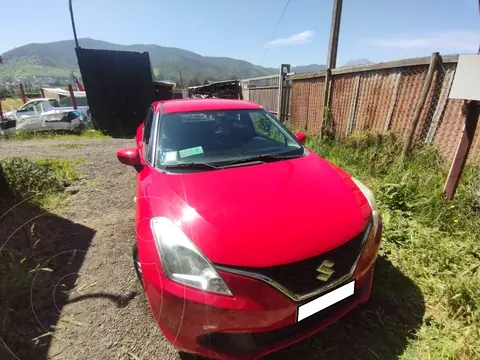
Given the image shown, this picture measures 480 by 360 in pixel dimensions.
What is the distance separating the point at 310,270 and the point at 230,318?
19.7 inches

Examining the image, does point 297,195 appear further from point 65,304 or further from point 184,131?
point 65,304

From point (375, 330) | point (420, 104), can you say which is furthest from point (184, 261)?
point (420, 104)

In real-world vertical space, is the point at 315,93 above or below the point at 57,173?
above

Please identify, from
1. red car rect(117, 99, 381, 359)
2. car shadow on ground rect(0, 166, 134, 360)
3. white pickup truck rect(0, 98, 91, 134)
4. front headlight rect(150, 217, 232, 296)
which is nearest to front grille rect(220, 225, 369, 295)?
red car rect(117, 99, 381, 359)

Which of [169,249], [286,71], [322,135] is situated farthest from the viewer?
[286,71]

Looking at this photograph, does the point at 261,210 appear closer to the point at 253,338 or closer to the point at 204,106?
the point at 253,338

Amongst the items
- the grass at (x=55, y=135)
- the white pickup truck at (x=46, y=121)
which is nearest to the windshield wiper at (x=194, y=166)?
the grass at (x=55, y=135)

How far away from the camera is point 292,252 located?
1.43 m

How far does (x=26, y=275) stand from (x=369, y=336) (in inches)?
116

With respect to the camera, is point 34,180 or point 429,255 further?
point 34,180

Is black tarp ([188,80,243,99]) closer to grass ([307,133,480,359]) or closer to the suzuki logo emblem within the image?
grass ([307,133,480,359])

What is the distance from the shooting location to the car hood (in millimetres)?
1439

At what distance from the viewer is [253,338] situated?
1424 mm

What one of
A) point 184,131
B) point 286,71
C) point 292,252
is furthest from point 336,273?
point 286,71
